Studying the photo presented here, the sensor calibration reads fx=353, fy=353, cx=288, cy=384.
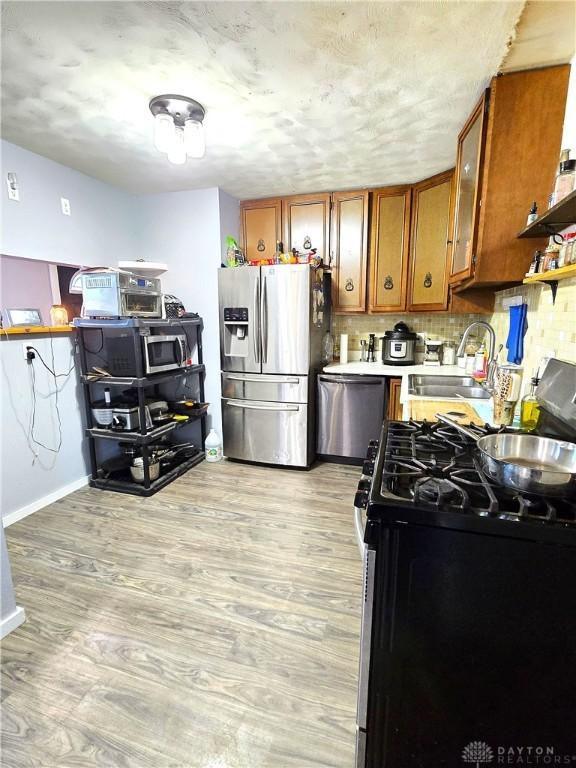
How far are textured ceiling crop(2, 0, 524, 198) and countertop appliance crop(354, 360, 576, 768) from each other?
5.39 ft

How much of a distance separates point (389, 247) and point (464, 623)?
290cm

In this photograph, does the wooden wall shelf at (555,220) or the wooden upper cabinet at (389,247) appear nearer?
the wooden wall shelf at (555,220)

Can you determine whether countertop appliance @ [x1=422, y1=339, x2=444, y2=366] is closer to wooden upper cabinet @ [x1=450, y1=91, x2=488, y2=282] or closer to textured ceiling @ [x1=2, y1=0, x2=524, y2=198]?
wooden upper cabinet @ [x1=450, y1=91, x2=488, y2=282]

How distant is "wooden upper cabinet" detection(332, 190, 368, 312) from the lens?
3072 mm

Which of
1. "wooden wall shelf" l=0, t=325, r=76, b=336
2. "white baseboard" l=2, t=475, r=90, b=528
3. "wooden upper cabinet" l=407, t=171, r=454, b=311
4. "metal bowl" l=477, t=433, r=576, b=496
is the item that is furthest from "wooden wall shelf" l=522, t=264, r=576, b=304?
"white baseboard" l=2, t=475, r=90, b=528

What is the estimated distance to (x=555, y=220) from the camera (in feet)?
4.39

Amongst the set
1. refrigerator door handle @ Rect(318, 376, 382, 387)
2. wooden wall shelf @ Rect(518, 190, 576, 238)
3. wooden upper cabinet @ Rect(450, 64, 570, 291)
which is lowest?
refrigerator door handle @ Rect(318, 376, 382, 387)

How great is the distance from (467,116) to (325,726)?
110 inches

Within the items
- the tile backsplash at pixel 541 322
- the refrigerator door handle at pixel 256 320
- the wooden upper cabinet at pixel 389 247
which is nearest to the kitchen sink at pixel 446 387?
the tile backsplash at pixel 541 322

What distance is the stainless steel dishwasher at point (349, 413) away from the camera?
2.94 m

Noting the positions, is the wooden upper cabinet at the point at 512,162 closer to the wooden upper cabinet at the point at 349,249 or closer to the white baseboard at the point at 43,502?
the wooden upper cabinet at the point at 349,249

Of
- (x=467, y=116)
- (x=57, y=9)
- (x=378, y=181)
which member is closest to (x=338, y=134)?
(x=467, y=116)
